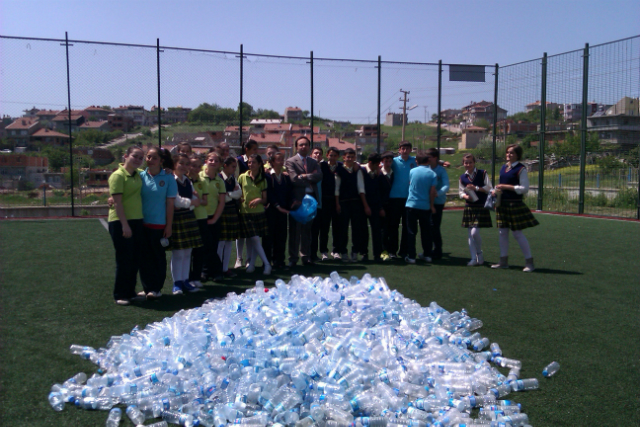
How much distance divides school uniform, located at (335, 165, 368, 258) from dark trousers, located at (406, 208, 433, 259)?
0.65 meters

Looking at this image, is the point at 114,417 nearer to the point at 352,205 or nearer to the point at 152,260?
the point at 152,260

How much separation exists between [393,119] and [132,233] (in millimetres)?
10236

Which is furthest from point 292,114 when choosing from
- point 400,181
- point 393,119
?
point 400,181

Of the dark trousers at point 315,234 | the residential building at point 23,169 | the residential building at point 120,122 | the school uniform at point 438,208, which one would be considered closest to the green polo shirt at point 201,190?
the dark trousers at point 315,234

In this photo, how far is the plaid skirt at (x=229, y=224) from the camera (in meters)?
6.20

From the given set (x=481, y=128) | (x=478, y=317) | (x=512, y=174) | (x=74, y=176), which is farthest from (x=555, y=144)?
(x=74, y=176)

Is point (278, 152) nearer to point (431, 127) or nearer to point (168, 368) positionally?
point (168, 368)

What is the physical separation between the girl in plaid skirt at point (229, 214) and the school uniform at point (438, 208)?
286 cm

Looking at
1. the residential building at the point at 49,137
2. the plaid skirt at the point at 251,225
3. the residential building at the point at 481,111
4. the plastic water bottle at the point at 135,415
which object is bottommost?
the plastic water bottle at the point at 135,415

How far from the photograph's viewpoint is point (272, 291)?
170 inches

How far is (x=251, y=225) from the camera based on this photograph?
6340 millimetres

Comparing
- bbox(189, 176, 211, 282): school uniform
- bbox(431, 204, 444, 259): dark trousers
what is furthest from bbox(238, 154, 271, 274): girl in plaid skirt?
bbox(431, 204, 444, 259): dark trousers

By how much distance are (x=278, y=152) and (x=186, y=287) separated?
2.22 metres

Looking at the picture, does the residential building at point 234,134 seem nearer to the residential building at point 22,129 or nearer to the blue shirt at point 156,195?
the residential building at point 22,129
